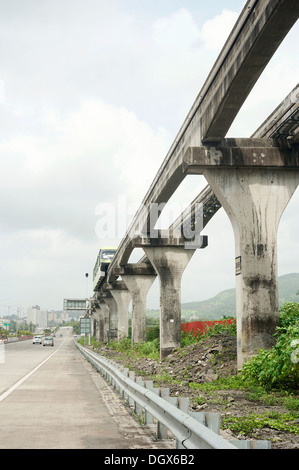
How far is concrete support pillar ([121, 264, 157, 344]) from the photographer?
46969 millimetres

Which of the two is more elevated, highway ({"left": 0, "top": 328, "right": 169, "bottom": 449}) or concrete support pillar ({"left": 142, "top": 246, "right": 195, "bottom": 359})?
concrete support pillar ({"left": 142, "top": 246, "right": 195, "bottom": 359})

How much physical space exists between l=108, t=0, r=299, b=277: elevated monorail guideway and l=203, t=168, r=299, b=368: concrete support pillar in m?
1.66

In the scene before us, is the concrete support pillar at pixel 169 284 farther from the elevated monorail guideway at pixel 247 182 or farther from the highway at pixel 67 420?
the highway at pixel 67 420

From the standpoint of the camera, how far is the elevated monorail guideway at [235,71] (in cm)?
1191

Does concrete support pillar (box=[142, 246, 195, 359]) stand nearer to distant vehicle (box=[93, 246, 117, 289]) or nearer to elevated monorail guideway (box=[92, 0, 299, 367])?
elevated monorail guideway (box=[92, 0, 299, 367])

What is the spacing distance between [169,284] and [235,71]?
2037 centimetres

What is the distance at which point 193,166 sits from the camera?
17062 millimetres

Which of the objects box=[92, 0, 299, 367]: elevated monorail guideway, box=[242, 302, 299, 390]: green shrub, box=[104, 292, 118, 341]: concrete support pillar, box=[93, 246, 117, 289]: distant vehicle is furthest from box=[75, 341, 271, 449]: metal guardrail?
box=[104, 292, 118, 341]: concrete support pillar

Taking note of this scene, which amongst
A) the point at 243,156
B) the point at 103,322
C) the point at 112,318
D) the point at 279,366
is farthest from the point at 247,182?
the point at 103,322

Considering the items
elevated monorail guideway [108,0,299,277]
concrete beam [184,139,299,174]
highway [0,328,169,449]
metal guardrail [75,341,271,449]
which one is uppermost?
elevated monorail guideway [108,0,299,277]

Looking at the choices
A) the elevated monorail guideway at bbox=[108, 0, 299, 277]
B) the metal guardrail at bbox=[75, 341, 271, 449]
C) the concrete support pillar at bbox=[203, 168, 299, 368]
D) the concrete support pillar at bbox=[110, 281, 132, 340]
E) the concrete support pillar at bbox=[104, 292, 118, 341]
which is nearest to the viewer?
the metal guardrail at bbox=[75, 341, 271, 449]

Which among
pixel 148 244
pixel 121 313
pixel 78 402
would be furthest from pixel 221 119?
pixel 121 313

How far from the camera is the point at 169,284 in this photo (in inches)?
1292
